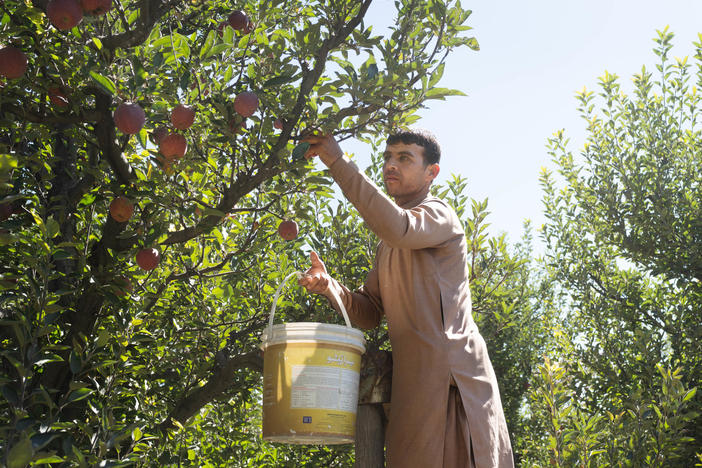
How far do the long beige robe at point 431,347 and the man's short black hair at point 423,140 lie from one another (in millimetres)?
Answer: 358

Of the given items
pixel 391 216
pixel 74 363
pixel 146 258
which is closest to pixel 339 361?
pixel 391 216

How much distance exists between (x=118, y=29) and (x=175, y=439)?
2.27 metres

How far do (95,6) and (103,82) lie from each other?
0.47m

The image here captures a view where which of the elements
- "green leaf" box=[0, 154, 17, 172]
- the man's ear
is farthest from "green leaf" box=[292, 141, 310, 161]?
"green leaf" box=[0, 154, 17, 172]

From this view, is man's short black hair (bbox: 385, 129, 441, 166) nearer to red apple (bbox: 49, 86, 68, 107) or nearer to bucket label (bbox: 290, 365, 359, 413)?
bucket label (bbox: 290, 365, 359, 413)

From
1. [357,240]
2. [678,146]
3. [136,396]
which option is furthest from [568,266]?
[136,396]

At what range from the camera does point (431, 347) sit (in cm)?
221

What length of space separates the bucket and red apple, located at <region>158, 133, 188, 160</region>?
0.99m

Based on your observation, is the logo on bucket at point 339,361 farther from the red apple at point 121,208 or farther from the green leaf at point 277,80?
the red apple at point 121,208

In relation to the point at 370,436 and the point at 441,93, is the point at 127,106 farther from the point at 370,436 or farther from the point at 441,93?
the point at 370,436

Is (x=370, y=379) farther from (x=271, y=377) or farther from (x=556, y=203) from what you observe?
(x=556, y=203)

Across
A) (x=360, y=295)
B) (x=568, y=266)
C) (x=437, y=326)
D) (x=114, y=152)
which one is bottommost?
(x=437, y=326)

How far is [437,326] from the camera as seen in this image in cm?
226

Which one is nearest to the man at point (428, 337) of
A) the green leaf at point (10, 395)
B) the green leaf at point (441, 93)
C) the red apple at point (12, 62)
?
the green leaf at point (441, 93)
